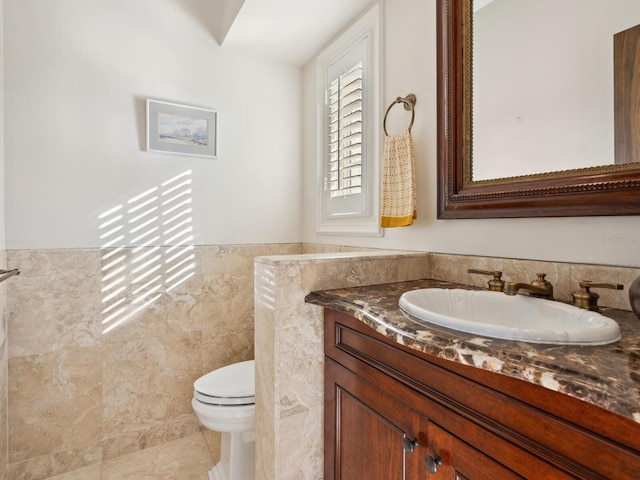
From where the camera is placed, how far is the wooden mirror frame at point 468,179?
953mm

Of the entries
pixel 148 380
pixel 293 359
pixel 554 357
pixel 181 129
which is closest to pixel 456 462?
pixel 554 357

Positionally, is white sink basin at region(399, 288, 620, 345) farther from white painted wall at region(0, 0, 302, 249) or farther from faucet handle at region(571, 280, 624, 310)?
white painted wall at region(0, 0, 302, 249)

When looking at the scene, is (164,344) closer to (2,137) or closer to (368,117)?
(2,137)

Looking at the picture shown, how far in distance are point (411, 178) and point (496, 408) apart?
3.31 ft

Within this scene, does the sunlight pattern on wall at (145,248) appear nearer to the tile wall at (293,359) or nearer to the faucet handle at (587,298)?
the tile wall at (293,359)

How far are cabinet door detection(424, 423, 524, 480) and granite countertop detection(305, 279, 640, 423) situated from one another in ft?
0.64

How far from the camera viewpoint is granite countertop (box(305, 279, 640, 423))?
1.52ft

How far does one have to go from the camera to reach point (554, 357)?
0.57m

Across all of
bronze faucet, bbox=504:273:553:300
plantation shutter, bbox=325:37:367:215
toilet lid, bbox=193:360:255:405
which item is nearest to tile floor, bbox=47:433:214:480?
toilet lid, bbox=193:360:255:405

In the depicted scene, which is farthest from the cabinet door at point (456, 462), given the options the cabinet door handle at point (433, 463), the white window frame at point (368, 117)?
the white window frame at point (368, 117)

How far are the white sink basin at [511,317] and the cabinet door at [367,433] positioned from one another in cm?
26

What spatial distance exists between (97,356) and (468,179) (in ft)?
6.67

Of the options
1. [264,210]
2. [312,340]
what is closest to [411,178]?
[312,340]

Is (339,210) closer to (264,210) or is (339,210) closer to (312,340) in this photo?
(264,210)
